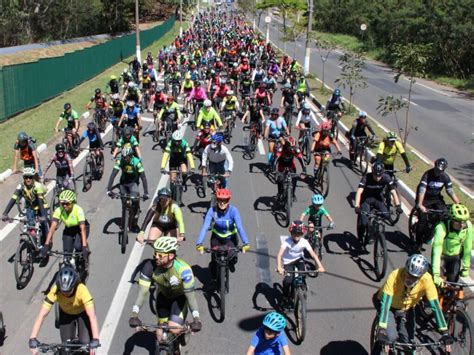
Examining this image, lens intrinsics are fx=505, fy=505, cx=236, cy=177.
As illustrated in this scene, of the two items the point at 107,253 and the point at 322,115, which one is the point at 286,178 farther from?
the point at 322,115

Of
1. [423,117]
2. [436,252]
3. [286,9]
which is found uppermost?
[286,9]

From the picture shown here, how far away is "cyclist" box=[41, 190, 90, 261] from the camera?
315 inches

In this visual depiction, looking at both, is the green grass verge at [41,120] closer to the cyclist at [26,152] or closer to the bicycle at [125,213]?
the cyclist at [26,152]

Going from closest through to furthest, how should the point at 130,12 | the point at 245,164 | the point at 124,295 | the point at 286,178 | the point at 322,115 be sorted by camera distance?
the point at 124,295 < the point at 286,178 < the point at 245,164 < the point at 322,115 < the point at 130,12

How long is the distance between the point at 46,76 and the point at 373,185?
2223 centimetres

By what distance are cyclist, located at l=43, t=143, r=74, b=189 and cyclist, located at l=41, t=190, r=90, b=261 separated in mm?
3387

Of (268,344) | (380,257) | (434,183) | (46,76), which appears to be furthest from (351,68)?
(268,344)

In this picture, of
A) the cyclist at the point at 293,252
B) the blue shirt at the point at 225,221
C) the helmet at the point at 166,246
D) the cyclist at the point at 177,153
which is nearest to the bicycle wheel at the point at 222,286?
the blue shirt at the point at 225,221

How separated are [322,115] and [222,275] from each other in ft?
59.2

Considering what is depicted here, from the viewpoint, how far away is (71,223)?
8.29 metres

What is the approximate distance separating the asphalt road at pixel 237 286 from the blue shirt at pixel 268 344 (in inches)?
51.2

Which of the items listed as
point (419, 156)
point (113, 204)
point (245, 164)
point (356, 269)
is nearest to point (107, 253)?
point (113, 204)

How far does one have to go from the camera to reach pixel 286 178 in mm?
11758

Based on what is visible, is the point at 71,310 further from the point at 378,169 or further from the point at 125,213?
the point at 378,169
